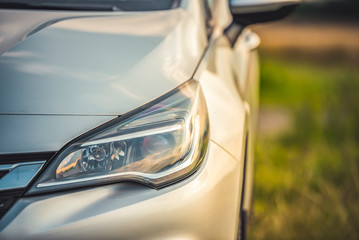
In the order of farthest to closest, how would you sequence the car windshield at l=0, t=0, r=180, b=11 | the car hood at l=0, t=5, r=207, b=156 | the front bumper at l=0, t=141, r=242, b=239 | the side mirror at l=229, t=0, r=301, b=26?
→ 1. the side mirror at l=229, t=0, r=301, b=26
2. the car windshield at l=0, t=0, r=180, b=11
3. the car hood at l=0, t=5, r=207, b=156
4. the front bumper at l=0, t=141, r=242, b=239

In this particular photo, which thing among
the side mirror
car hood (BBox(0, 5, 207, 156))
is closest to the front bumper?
car hood (BBox(0, 5, 207, 156))

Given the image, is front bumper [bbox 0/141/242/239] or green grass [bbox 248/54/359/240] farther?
green grass [bbox 248/54/359/240]

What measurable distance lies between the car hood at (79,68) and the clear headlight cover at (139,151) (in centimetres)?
4

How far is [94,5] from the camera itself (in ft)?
6.24

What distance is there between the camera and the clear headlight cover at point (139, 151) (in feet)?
4.22

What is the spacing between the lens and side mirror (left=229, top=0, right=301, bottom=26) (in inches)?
84.2

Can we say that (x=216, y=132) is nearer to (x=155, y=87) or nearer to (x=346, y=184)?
(x=155, y=87)

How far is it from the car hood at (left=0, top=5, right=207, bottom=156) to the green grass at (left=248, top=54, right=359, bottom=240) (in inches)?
53.8

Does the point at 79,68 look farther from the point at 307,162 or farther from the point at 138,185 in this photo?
the point at 307,162

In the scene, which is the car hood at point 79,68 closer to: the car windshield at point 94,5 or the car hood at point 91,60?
the car hood at point 91,60

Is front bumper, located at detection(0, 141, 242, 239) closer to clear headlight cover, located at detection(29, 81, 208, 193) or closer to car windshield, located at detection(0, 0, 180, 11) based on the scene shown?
clear headlight cover, located at detection(29, 81, 208, 193)

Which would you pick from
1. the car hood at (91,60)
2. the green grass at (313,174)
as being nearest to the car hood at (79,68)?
the car hood at (91,60)

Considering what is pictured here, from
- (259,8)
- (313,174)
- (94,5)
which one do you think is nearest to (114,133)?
(94,5)

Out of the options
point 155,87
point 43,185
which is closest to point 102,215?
point 43,185
